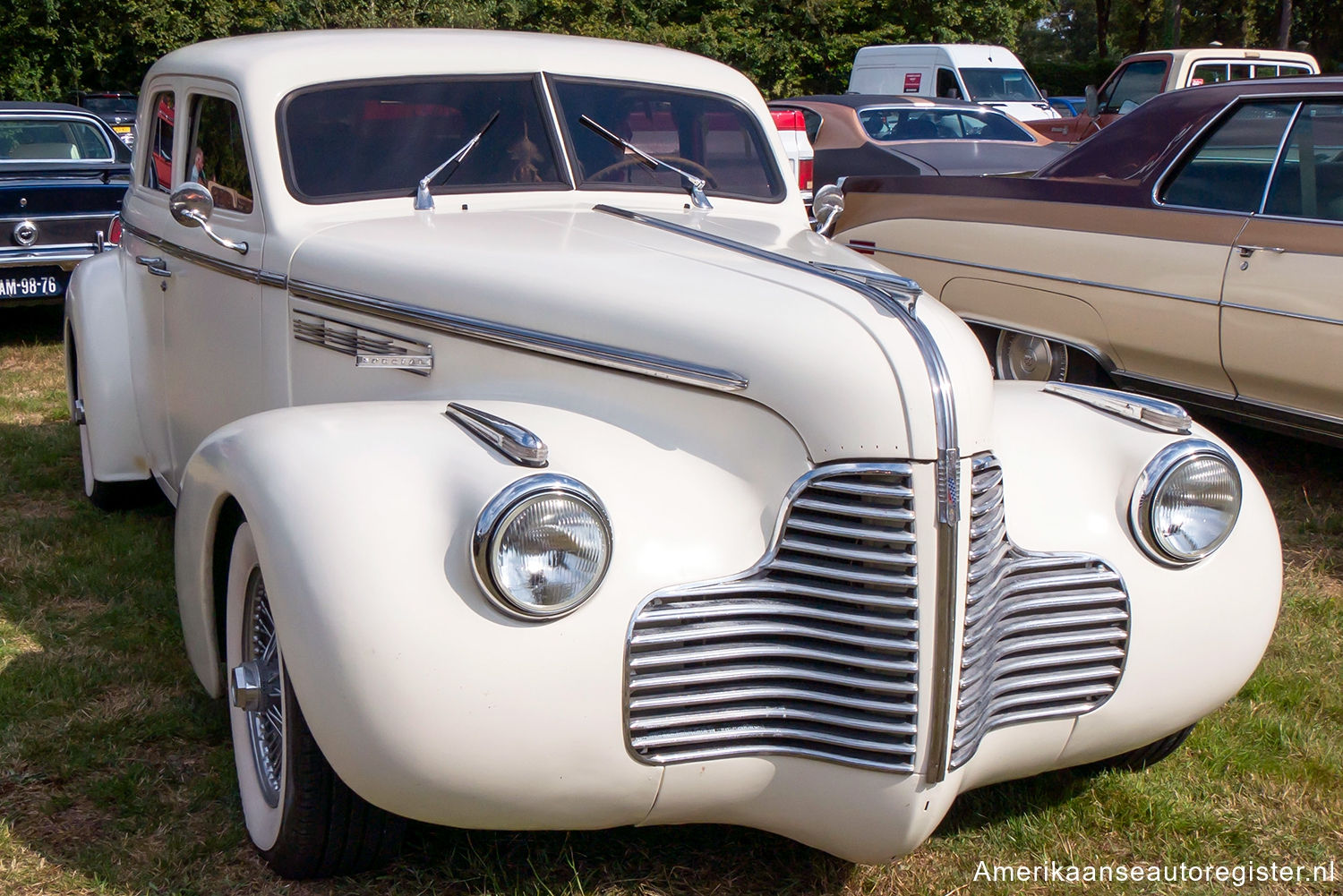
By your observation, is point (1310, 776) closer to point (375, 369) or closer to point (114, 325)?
point (375, 369)

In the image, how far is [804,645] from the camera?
2.21 m

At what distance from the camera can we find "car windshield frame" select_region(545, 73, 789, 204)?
351 cm

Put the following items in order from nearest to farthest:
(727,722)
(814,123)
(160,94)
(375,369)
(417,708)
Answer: (417,708)
(727,722)
(375,369)
(160,94)
(814,123)

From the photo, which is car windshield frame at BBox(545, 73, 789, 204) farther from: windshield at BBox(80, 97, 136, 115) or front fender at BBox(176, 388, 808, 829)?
windshield at BBox(80, 97, 136, 115)

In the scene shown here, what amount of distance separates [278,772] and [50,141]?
7589 millimetres

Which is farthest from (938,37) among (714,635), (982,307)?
(714,635)

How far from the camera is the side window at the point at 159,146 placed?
412 centimetres

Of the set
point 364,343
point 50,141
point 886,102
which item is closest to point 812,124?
point 886,102

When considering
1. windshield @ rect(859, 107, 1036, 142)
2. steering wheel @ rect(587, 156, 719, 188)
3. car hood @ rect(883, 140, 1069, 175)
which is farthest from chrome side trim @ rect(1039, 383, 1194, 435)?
windshield @ rect(859, 107, 1036, 142)

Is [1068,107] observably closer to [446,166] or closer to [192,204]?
[446,166]

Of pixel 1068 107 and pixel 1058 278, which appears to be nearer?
pixel 1058 278

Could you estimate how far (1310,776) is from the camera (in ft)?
9.82

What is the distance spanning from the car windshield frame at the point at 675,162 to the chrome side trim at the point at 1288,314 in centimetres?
193

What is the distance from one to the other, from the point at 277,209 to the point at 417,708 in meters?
1.71
